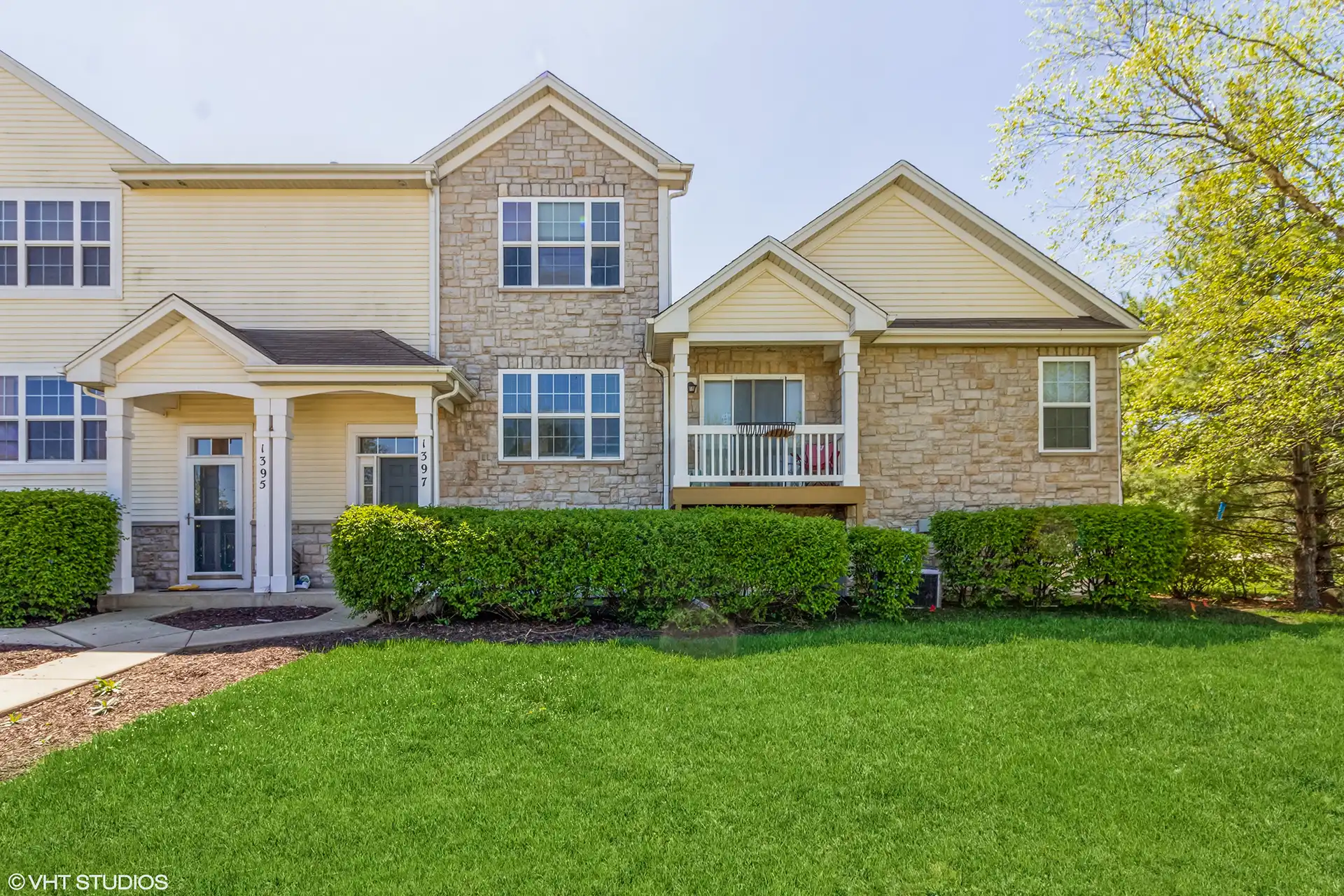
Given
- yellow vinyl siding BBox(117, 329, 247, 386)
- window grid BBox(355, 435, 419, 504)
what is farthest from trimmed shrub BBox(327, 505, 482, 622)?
yellow vinyl siding BBox(117, 329, 247, 386)

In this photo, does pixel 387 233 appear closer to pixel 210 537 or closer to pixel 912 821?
pixel 210 537

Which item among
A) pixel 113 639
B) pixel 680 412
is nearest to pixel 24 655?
pixel 113 639

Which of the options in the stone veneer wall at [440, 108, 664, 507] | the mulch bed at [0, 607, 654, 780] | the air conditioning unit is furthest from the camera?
the stone veneer wall at [440, 108, 664, 507]

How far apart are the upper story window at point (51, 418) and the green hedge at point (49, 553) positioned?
2466 millimetres

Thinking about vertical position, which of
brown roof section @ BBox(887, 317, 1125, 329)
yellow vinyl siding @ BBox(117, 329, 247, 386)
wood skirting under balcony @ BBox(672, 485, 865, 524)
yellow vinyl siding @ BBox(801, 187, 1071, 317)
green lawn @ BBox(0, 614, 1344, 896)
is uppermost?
yellow vinyl siding @ BBox(801, 187, 1071, 317)

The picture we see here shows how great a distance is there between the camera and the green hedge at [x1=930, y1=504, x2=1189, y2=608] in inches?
347

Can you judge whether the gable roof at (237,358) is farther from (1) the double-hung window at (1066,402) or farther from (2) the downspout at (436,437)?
(1) the double-hung window at (1066,402)

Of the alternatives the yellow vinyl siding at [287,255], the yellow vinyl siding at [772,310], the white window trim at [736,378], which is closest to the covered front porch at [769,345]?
the yellow vinyl siding at [772,310]

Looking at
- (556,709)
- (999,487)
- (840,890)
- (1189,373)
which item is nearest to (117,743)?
(556,709)

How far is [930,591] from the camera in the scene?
9.39 meters

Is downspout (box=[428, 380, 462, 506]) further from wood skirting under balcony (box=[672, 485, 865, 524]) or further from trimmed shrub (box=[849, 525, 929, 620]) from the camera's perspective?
trimmed shrub (box=[849, 525, 929, 620])

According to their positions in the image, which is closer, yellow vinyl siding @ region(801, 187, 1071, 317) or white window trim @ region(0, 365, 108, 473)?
white window trim @ region(0, 365, 108, 473)

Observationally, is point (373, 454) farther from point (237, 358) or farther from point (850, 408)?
point (850, 408)

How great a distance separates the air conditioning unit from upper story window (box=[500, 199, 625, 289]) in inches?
270
